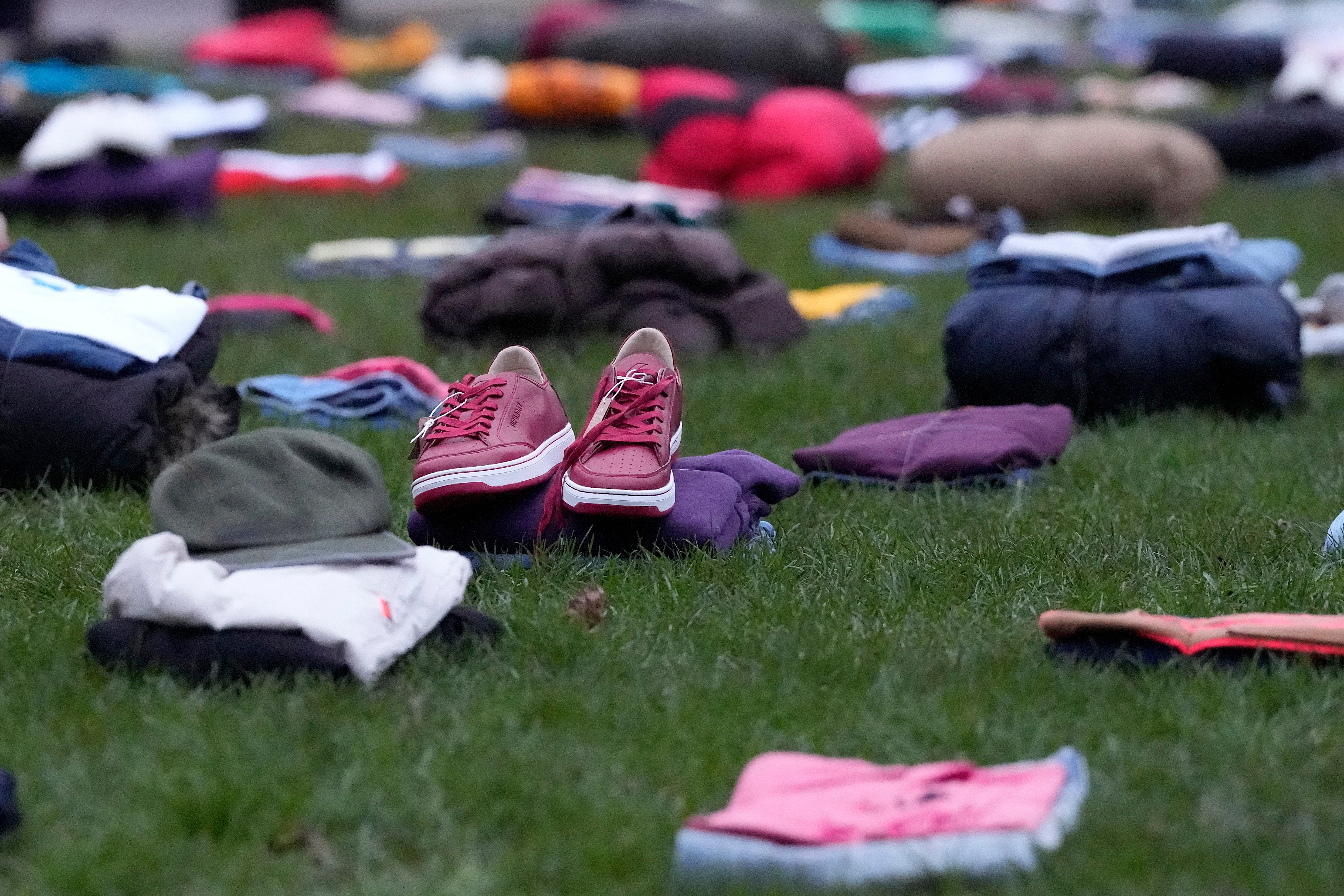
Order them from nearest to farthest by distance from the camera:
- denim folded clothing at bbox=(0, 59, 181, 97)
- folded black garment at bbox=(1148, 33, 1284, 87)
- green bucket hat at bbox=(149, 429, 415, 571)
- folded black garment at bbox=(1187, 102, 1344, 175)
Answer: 1. green bucket hat at bbox=(149, 429, 415, 571)
2. folded black garment at bbox=(1187, 102, 1344, 175)
3. denim folded clothing at bbox=(0, 59, 181, 97)
4. folded black garment at bbox=(1148, 33, 1284, 87)

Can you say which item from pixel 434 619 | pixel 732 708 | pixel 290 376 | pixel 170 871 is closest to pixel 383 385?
pixel 290 376

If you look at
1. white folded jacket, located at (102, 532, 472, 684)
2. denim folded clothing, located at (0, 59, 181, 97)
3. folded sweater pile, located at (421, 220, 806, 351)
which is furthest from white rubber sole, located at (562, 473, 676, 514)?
denim folded clothing, located at (0, 59, 181, 97)

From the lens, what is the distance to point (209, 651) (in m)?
2.92

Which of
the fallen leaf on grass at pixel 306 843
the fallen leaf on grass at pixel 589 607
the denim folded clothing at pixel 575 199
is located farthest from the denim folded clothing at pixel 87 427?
the denim folded clothing at pixel 575 199

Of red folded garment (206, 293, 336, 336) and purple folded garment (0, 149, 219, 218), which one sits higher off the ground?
red folded garment (206, 293, 336, 336)

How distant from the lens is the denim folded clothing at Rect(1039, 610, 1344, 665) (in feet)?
9.75

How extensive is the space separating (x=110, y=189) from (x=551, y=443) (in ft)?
19.8

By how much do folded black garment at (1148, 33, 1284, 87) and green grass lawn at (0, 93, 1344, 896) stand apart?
1151 cm

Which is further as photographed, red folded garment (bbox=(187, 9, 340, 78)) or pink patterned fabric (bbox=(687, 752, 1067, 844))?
red folded garment (bbox=(187, 9, 340, 78))

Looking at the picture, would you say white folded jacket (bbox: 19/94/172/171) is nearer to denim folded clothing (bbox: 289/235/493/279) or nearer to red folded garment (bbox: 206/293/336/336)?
denim folded clothing (bbox: 289/235/493/279)

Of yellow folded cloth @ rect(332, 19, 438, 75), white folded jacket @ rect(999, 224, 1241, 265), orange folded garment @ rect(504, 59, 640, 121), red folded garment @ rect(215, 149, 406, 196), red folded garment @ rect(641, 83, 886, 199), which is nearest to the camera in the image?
white folded jacket @ rect(999, 224, 1241, 265)

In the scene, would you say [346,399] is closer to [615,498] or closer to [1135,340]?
[615,498]

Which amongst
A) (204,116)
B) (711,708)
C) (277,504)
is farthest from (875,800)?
(204,116)

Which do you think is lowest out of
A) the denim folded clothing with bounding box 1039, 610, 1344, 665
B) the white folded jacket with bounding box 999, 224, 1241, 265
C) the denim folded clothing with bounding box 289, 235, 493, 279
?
the denim folded clothing with bounding box 289, 235, 493, 279
